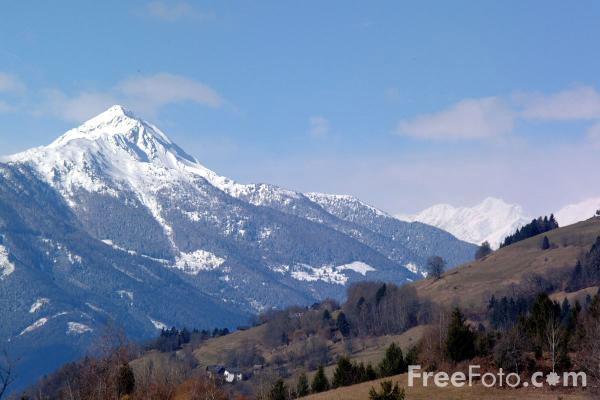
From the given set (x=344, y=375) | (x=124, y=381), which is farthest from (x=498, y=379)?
(x=124, y=381)

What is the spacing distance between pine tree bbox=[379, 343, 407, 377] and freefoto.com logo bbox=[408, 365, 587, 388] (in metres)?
14.6

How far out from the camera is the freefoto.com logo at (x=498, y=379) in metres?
61.6

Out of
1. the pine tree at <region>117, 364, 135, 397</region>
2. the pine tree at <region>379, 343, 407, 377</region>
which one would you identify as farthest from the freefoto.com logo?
the pine tree at <region>117, 364, 135, 397</region>

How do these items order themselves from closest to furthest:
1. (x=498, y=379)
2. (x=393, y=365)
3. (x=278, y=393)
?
1. (x=498, y=379)
2. (x=278, y=393)
3. (x=393, y=365)

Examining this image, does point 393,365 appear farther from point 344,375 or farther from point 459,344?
point 459,344

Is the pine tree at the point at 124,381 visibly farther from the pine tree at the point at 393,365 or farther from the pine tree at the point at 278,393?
the pine tree at the point at 393,365

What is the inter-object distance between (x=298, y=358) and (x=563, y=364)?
423ft

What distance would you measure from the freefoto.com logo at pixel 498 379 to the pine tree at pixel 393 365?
14.6 meters

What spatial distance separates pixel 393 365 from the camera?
281 feet

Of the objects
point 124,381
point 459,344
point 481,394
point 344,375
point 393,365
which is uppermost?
point 459,344

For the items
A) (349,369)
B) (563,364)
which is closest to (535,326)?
(563,364)

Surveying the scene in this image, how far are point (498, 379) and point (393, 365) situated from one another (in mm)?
22344

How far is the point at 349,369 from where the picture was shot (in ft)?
297

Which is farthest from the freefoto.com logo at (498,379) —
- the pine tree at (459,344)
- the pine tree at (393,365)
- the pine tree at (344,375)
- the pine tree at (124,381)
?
the pine tree at (124,381)
